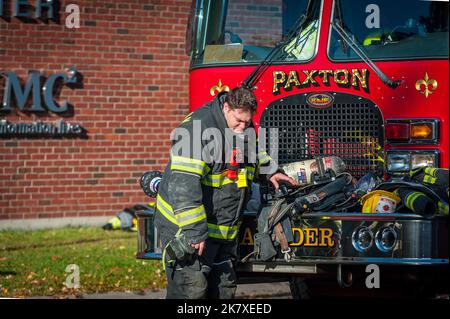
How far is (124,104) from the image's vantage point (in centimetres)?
1081

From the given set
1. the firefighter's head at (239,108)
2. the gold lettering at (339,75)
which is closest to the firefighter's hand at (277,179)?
the firefighter's head at (239,108)

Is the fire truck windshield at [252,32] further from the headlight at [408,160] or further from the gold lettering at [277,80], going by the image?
the headlight at [408,160]

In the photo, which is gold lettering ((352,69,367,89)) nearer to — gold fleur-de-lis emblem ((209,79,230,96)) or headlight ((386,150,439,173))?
headlight ((386,150,439,173))

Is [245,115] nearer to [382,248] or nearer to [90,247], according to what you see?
[382,248]

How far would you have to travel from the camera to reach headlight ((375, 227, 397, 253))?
4973 mm

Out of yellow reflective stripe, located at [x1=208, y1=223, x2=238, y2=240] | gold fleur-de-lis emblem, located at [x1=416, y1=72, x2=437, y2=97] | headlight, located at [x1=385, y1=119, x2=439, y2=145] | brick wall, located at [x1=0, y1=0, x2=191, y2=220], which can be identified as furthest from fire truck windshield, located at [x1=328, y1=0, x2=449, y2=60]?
brick wall, located at [x1=0, y1=0, x2=191, y2=220]

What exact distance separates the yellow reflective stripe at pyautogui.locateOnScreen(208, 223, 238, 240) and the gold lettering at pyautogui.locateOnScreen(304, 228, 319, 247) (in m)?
0.48

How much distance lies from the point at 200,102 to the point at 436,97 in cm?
173

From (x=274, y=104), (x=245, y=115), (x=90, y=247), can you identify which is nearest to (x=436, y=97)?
(x=274, y=104)

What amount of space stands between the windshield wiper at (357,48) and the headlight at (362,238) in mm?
1168

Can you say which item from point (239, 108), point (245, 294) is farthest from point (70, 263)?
point (239, 108)

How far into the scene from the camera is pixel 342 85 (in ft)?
18.9

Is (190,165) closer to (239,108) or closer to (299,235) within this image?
(239,108)

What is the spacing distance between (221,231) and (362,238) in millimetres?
895
